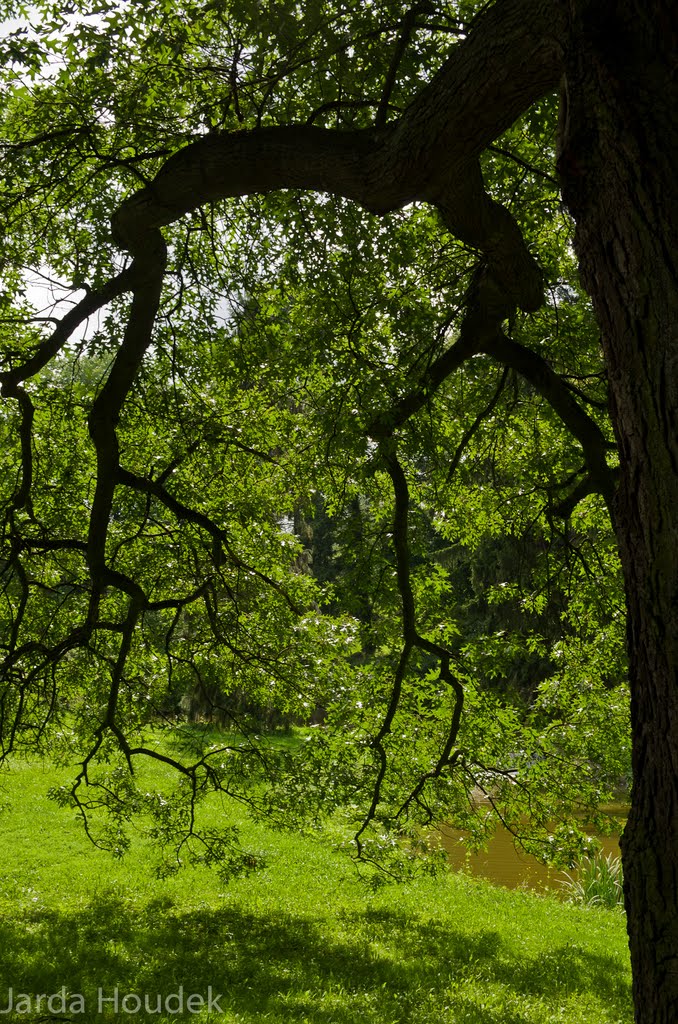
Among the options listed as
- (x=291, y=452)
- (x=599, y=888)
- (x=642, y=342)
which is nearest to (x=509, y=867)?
(x=599, y=888)

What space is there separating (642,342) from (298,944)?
8692mm

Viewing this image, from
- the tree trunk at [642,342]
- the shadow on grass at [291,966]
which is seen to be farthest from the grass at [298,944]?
the tree trunk at [642,342]

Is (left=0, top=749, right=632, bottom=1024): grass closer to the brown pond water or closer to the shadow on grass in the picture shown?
the shadow on grass

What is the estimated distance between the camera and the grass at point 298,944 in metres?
7.06

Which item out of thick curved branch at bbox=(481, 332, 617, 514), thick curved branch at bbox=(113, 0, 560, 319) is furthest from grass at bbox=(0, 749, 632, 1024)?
thick curved branch at bbox=(113, 0, 560, 319)

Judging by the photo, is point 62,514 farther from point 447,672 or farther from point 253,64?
point 253,64

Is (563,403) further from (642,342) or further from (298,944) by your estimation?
(298,944)

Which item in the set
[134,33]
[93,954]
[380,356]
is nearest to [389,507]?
[380,356]

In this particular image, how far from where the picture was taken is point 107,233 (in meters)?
6.27

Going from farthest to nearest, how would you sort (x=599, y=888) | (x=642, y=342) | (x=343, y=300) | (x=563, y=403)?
(x=599, y=888)
(x=343, y=300)
(x=563, y=403)
(x=642, y=342)

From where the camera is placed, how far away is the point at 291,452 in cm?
1021

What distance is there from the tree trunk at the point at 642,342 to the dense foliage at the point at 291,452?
91.1 inches

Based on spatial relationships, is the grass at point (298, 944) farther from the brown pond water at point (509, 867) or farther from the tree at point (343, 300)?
the tree at point (343, 300)

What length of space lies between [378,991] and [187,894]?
4.11m
